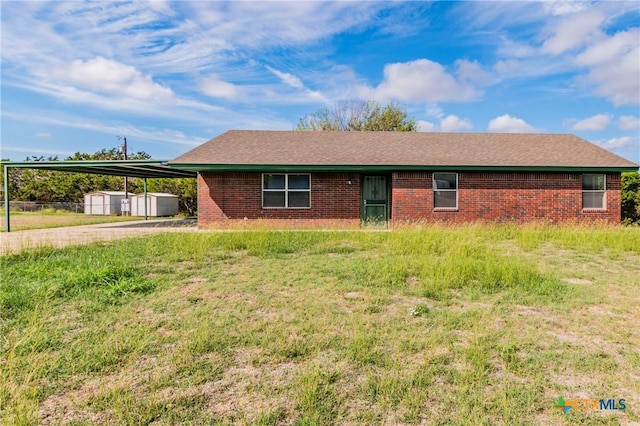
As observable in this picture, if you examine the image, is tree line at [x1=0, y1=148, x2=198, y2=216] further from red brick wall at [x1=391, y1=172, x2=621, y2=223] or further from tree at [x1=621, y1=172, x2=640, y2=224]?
tree at [x1=621, y1=172, x2=640, y2=224]

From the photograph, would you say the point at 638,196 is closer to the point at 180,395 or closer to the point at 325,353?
the point at 325,353

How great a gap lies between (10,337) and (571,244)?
12.0 m

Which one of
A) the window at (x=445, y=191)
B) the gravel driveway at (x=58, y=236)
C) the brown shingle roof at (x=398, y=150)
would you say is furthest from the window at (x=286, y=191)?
the window at (x=445, y=191)

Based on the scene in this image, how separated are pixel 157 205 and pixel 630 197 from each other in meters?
28.5

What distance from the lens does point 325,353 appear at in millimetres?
3920

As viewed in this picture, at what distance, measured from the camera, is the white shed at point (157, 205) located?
29766 mm

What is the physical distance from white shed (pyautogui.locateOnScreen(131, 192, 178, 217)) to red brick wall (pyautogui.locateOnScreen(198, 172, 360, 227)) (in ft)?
50.5

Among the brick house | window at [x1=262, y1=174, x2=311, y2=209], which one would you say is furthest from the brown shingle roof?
window at [x1=262, y1=174, x2=311, y2=209]

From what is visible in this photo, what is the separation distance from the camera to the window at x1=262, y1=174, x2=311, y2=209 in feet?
53.6

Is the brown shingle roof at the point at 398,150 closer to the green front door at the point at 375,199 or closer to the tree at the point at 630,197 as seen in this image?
the green front door at the point at 375,199

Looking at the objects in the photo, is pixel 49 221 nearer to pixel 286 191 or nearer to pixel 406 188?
pixel 286 191

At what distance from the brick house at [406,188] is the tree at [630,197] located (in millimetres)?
2035

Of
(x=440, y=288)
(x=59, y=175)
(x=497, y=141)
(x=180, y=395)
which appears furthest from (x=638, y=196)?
(x=59, y=175)

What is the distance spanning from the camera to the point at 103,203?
1289 inches
